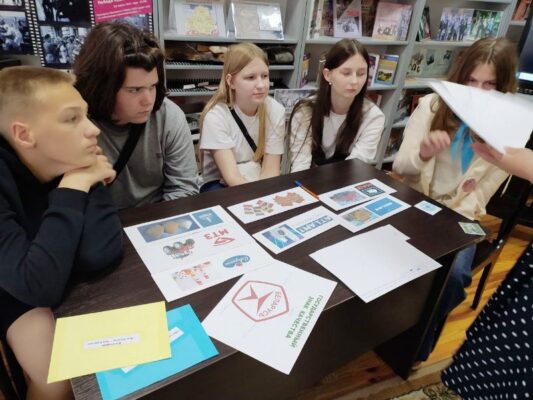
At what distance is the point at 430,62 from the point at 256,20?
183cm

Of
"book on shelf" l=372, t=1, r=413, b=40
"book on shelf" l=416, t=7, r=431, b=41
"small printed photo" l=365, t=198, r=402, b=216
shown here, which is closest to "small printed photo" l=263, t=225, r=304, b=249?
"small printed photo" l=365, t=198, r=402, b=216

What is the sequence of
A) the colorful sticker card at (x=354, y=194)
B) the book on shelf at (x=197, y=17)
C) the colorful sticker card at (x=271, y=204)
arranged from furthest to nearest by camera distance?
the book on shelf at (x=197, y=17) → the colorful sticker card at (x=354, y=194) → the colorful sticker card at (x=271, y=204)

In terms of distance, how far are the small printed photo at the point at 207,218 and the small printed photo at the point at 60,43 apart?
1.27m

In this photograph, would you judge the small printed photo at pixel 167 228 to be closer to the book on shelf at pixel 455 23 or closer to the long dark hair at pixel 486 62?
the long dark hair at pixel 486 62

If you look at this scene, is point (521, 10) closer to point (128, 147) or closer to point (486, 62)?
point (486, 62)

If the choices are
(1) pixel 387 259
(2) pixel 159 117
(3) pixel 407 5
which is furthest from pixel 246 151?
(3) pixel 407 5

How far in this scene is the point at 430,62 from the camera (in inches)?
129

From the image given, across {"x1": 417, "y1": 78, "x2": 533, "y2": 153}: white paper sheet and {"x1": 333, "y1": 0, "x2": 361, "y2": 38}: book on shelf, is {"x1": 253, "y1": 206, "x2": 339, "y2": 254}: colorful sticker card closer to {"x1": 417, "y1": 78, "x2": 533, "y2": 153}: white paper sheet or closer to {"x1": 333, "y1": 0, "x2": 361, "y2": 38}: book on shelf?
{"x1": 417, "y1": 78, "x2": 533, "y2": 153}: white paper sheet

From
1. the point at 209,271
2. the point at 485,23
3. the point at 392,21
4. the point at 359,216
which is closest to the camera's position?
the point at 209,271

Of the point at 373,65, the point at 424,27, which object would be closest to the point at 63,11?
the point at 373,65

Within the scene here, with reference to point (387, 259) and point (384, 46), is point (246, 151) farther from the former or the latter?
point (384, 46)

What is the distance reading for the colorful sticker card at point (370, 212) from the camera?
1.10m

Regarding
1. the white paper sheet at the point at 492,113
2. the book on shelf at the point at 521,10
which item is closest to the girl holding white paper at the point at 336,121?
the white paper sheet at the point at 492,113

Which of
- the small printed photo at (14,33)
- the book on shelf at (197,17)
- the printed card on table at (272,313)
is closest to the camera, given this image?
the printed card on table at (272,313)
